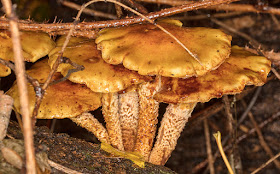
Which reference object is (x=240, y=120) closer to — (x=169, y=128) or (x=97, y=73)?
(x=169, y=128)

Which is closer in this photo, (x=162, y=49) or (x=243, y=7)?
(x=162, y=49)

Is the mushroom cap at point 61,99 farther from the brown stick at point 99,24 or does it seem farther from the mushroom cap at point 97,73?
the brown stick at point 99,24

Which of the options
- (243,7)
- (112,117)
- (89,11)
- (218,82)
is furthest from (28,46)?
(243,7)

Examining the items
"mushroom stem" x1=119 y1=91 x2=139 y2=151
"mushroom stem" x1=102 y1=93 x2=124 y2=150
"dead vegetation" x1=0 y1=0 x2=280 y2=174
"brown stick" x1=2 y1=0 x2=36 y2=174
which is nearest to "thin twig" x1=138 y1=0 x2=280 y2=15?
"dead vegetation" x1=0 y1=0 x2=280 y2=174

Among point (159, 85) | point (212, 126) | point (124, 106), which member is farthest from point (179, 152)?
point (159, 85)

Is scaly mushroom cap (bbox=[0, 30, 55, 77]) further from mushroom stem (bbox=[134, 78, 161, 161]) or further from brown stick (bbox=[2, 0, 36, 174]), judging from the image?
brown stick (bbox=[2, 0, 36, 174])

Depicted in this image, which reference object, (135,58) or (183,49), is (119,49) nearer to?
(135,58)

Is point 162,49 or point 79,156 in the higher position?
point 162,49

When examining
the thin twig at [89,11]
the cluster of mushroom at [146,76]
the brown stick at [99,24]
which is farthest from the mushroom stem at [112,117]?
the thin twig at [89,11]
